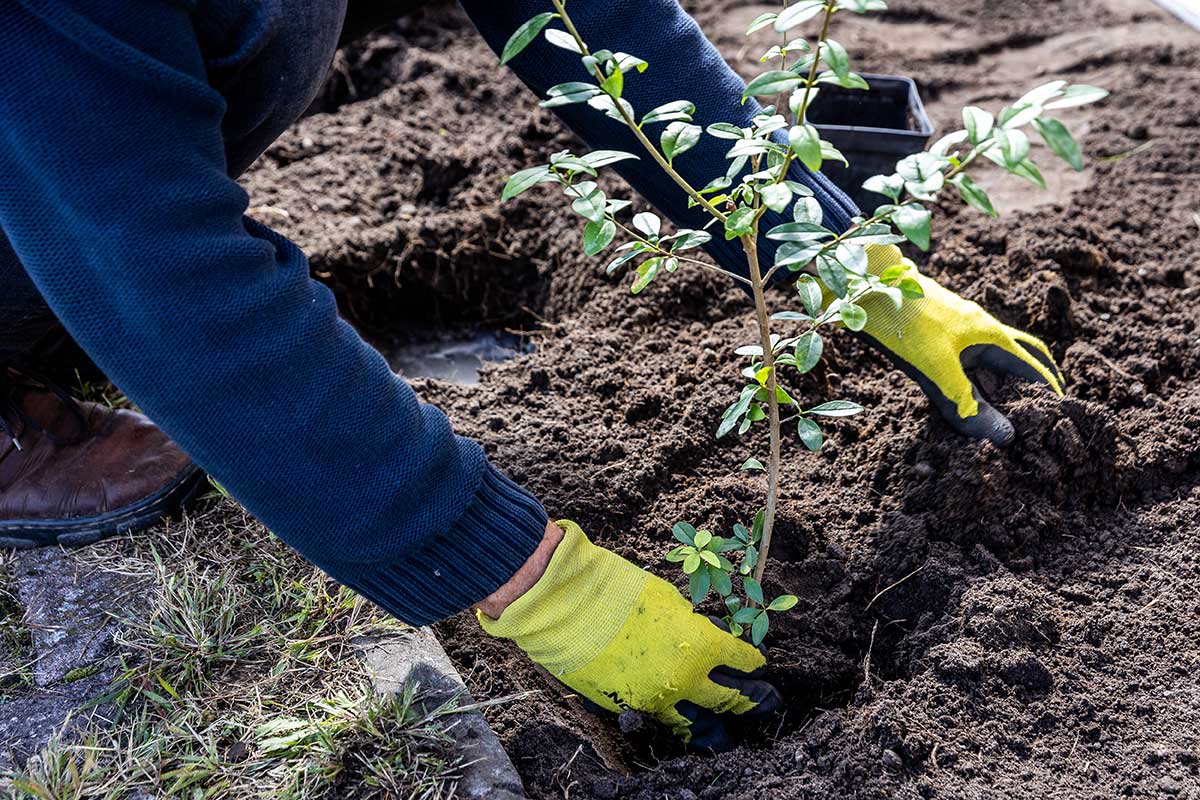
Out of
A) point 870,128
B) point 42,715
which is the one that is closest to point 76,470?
point 42,715

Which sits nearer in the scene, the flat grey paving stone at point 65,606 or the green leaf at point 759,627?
the green leaf at point 759,627

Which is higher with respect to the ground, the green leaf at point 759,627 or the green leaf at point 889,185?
the green leaf at point 889,185

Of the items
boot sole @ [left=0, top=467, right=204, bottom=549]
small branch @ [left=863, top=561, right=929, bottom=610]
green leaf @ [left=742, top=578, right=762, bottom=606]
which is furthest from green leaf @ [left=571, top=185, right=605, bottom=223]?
boot sole @ [left=0, top=467, right=204, bottom=549]

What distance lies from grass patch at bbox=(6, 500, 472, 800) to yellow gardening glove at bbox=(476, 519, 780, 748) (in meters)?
0.19

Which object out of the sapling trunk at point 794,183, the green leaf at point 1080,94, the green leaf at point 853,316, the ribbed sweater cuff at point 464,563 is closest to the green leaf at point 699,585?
the sapling trunk at point 794,183

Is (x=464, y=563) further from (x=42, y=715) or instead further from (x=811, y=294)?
(x=42, y=715)

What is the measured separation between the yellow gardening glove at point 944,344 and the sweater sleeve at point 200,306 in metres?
0.91

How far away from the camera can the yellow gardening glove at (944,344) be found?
73.9 inches

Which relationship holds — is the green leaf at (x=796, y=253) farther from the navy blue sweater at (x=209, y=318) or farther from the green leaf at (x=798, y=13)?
the navy blue sweater at (x=209, y=318)

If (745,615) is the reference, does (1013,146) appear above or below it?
above

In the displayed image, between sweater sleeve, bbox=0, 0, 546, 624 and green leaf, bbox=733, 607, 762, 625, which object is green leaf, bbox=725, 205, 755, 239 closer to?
sweater sleeve, bbox=0, 0, 546, 624

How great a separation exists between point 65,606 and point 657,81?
140 cm

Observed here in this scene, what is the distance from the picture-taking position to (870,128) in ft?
8.11

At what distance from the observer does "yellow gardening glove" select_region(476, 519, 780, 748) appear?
1.54 m
